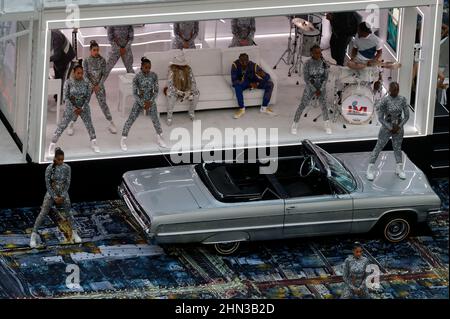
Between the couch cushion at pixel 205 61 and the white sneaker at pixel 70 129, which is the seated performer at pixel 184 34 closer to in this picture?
the couch cushion at pixel 205 61

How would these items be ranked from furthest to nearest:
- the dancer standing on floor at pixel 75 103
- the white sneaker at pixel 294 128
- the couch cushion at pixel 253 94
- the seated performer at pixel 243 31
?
the seated performer at pixel 243 31 < the couch cushion at pixel 253 94 < the white sneaker at pixel 294 128 < the dancer standing on floor at pixel 75 103

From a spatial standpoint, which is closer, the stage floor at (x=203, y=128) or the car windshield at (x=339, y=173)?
the car windshield at (x=339, y=173)

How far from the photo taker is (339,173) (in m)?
24.0

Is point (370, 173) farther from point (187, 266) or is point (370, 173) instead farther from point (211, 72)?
point (211, 72)

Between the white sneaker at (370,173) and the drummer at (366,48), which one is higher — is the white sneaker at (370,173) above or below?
below

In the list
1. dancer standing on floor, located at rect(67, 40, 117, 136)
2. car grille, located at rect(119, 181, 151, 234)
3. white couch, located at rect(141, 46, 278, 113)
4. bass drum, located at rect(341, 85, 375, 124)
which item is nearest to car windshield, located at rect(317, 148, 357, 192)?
bass drum, located at rect(341, 85, 375, 124)

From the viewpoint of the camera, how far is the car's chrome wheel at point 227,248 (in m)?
23.5

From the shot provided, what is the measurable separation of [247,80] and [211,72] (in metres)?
0.80

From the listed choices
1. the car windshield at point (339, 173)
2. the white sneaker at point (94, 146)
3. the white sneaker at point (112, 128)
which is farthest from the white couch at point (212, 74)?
the car windshield at point (339, 173)

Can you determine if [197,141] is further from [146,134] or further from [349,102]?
[349,102]

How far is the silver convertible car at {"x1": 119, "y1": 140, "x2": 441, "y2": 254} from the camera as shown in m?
23.1

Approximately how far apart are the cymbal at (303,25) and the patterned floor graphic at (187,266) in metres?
4.57

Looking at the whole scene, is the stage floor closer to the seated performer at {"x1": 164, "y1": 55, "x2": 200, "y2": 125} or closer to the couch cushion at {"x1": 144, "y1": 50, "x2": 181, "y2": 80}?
the seated performer at {"x1": 164, "y1": 55, "x2": 200, "y2": 125}

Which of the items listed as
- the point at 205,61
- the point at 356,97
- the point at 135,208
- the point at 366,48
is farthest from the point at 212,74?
the point at 135,208
